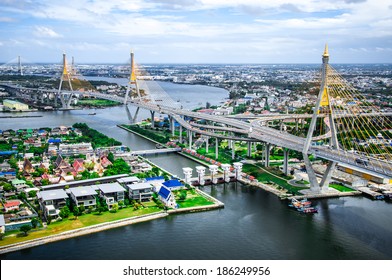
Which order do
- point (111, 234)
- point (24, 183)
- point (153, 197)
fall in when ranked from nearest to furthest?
point (111, 234), point (153, 197), point (24, 183)

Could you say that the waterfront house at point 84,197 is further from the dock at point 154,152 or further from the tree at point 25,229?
the dock at point 154,152

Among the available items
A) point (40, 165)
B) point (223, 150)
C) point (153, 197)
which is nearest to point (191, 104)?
point (223, 150)

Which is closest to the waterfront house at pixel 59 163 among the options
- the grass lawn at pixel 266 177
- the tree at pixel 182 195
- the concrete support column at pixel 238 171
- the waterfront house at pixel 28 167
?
the waterfront house at pixel 28 167

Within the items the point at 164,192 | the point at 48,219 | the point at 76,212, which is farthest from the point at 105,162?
the point at 48,219

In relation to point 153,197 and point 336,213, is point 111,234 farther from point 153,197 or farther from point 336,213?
point 336,213

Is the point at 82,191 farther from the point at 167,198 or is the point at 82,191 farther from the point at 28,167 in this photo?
the point at 28,167
